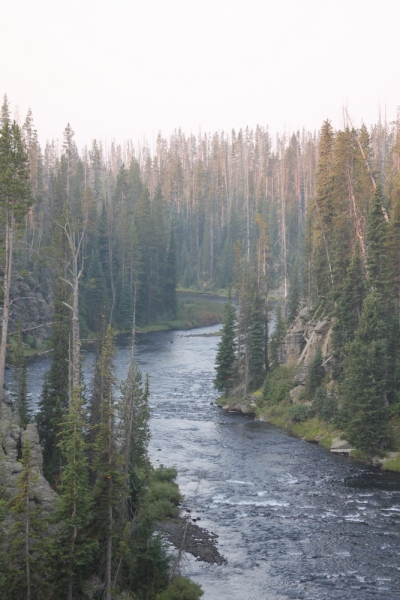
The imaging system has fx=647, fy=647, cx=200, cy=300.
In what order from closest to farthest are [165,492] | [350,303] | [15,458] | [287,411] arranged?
[15,458] → [165,492] → [350,303] → [287,411]

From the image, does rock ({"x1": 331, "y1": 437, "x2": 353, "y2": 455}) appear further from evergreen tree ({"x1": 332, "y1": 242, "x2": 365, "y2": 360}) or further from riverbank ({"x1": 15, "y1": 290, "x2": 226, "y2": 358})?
riverbank ({"x1": 15, "y1": 290, "x2": 226, "y2": 358})

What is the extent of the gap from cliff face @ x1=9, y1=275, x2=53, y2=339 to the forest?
160cm

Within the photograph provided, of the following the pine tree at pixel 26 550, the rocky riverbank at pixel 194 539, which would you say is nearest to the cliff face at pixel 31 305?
the rocky riverbank at pixel 194 539

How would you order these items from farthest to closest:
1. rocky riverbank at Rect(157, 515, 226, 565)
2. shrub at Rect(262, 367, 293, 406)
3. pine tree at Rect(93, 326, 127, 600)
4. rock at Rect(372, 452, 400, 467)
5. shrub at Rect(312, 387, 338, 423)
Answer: shrub at Rect(262, 367, 293, 406)
shrub at Rect(312, 387, 338, 423)
rock at Rect(372, 452, 400, 467)
rocky riverbank at Rect(157, 515, 226, 565)
pine tree at Rect(93, 326, 127, 600)

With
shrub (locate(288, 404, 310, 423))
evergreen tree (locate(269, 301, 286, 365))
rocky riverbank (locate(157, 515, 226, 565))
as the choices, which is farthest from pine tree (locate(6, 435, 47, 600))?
evergreen tree (locate(269, 301, 286, 365))

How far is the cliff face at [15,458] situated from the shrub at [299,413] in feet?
85.7

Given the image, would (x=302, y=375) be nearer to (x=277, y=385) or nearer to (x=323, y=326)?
(x=277, y=385)

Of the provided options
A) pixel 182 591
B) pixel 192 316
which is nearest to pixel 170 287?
pixel 192 316

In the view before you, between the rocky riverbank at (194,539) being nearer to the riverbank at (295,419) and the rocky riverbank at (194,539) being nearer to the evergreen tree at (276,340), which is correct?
Answer: the riverbank at (295,419)

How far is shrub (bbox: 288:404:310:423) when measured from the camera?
50812mm

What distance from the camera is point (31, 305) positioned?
85188 mm

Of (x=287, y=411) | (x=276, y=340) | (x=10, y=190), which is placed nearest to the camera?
(x=10, y=190)

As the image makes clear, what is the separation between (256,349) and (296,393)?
810 cm

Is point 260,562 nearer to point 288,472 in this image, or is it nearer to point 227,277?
point 288,472
